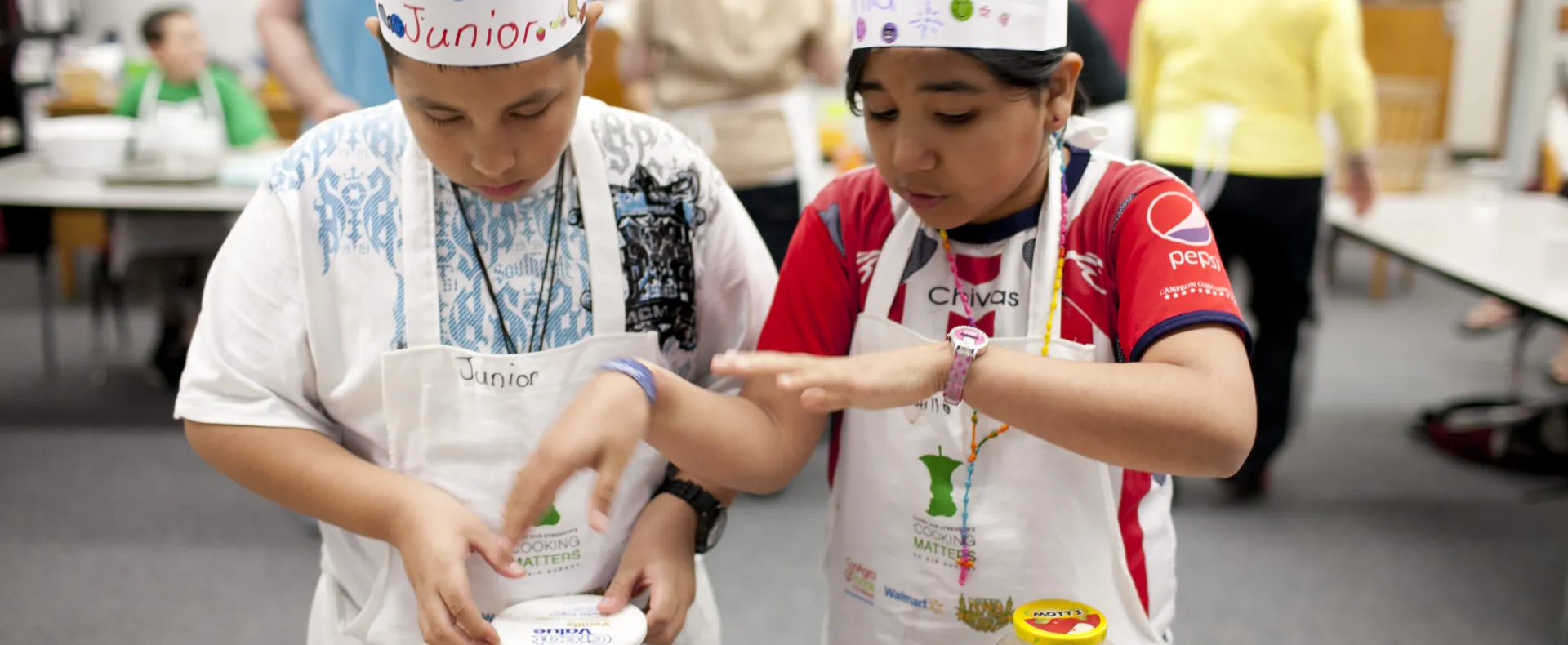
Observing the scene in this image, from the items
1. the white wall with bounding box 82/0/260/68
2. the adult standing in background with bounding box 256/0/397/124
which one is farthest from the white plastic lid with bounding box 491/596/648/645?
the white wall with bounding box 82/0/260/68

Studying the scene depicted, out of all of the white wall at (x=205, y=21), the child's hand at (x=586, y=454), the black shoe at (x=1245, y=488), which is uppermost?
the white wall at (x=205, y=21)

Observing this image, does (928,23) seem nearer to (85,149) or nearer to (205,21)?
(85,149)

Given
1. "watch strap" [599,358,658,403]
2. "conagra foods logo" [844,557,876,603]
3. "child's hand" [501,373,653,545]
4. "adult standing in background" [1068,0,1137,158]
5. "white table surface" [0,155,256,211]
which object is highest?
"adult standing in background" [1068,0,1137,158]

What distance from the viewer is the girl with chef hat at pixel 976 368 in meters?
0.94

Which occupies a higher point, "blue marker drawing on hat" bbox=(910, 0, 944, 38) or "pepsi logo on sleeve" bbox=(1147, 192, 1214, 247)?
"blue marker drawing on hat" bbox=(910, 0, 944, 38)

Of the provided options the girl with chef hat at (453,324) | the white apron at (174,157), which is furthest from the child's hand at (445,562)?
the white apron at (174,157)

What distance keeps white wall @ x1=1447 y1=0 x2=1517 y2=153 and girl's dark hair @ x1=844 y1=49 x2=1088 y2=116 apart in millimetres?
8512

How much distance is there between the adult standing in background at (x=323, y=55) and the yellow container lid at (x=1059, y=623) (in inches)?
73.2

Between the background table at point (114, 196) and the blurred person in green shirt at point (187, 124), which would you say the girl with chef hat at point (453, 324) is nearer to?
the background table at point (114, 196)

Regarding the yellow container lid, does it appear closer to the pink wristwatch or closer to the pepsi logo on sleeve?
the pink wristwatch

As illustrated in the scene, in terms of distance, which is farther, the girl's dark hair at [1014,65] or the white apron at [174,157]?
the white apron at [174,157]

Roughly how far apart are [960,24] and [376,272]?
1.93 feet

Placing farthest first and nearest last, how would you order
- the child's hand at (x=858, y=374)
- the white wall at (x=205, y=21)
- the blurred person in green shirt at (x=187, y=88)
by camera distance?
the white wall at (x=205, y=21) → the blurred person in green shirt at (x=187, y=88) → the child's hand at (x=858, y=374)

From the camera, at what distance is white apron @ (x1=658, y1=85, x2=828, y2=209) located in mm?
3186
